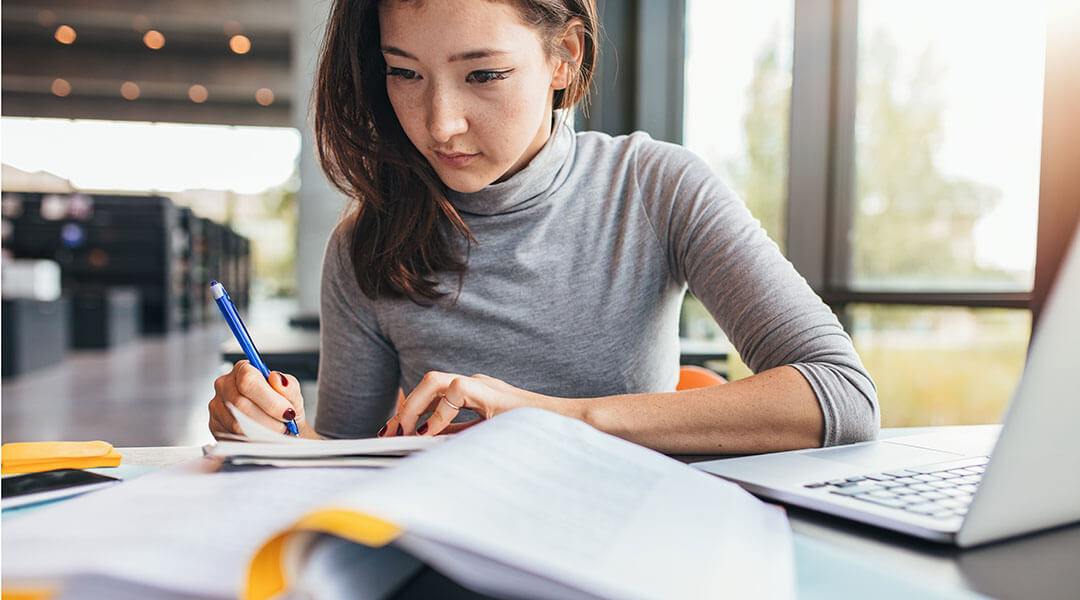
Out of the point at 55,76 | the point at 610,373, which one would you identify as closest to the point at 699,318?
the point at 610,373

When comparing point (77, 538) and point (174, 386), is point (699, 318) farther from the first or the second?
point (174, 386)

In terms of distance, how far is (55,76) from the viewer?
10469 mm

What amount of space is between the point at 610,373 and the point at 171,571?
32.7 inches

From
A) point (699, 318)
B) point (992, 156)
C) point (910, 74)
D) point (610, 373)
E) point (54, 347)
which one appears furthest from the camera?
point (54, 347)

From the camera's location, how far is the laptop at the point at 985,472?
0.37m

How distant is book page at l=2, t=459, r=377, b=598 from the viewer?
0.31m

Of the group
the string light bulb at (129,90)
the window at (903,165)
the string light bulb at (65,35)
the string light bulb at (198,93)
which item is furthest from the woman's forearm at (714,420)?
the string light bulb at (129,90)

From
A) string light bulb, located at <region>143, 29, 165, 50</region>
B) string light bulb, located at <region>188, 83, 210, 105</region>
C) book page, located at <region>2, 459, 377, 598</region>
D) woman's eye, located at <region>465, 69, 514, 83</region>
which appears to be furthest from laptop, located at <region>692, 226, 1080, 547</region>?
string light bulb, located at <region>188, 83, 210, 105</region>

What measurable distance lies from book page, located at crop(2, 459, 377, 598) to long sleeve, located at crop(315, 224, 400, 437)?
0.64m

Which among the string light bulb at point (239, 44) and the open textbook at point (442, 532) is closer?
the open textbook at point (442, 532)

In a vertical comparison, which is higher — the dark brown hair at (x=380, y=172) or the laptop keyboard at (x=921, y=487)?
the dark brown hair at (x=380, y=172)

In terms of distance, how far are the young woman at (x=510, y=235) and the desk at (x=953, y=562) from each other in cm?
47

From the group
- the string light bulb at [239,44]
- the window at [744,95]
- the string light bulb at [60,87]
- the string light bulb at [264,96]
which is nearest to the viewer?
the window at [744,95]

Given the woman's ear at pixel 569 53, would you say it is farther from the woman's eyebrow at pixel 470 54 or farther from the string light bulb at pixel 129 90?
the string light bulb at pixel 129 90
